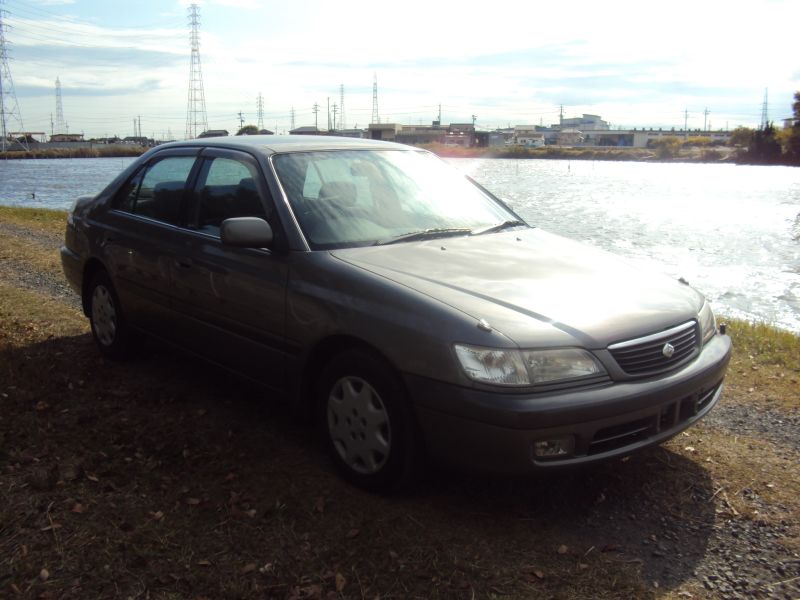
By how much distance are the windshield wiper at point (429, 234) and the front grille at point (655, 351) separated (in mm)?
1387

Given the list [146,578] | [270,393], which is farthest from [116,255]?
[146,578]

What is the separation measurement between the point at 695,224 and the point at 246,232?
35.0m

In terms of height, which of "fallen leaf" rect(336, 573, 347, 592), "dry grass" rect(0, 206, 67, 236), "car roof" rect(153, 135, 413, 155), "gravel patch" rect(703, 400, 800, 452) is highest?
"car roof" rect(153, 135, 413, 155)

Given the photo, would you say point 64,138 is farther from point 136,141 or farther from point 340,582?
point 340,582

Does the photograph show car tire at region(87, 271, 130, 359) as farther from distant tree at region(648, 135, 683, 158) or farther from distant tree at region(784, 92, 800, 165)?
distant tree at region(648, 135, 683, 158)

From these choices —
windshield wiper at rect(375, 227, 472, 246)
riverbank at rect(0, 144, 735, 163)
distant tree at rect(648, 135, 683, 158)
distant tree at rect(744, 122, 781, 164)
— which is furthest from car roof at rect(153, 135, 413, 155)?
distant tree at rect(648, 135, 683, 158)

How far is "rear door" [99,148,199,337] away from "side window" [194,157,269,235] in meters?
0.20

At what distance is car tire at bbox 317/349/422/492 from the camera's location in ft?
11.4

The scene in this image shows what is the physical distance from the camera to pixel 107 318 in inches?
230

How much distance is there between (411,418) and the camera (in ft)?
11.2

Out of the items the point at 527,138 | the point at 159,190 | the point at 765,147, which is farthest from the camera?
the point at 527,138

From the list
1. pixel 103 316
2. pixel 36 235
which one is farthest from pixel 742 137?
pixel 103 316

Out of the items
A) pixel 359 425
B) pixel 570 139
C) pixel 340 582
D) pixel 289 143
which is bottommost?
pixel 340 582

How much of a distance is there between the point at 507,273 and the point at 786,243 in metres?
28.9
